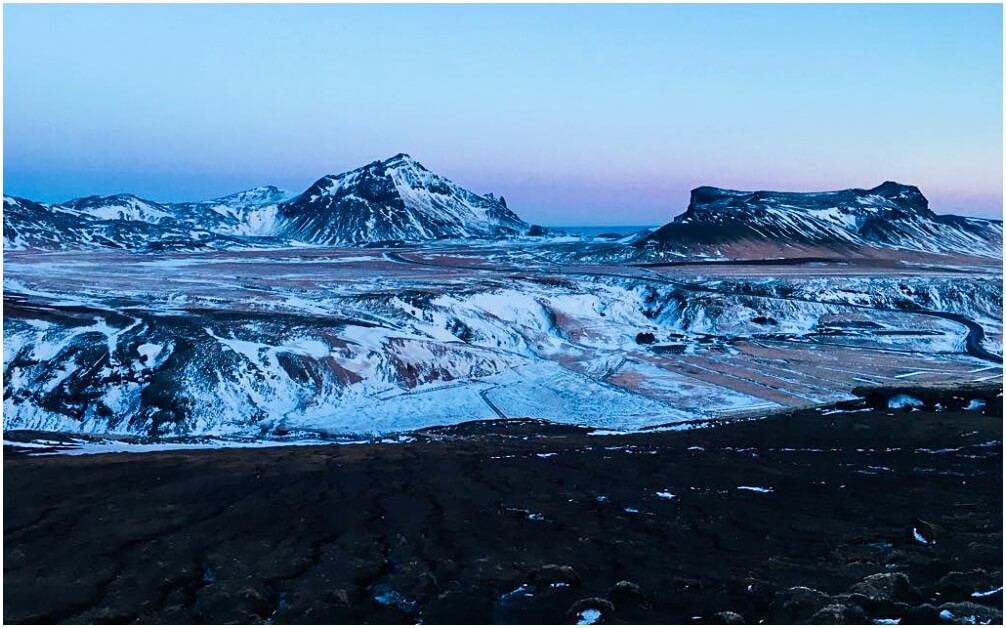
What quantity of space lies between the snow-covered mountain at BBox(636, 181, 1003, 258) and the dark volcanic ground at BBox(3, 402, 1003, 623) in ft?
341

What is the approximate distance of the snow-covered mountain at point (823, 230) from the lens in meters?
123

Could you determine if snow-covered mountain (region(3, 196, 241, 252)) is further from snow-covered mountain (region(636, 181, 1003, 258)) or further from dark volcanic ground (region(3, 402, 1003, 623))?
dark volcanic ground (region(3, 402, 1003, 623))

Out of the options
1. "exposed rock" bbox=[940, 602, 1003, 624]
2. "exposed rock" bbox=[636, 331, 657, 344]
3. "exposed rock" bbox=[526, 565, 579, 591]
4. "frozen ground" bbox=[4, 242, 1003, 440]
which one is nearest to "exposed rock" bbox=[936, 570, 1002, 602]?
"exposed rock" bbox=[940, 602, 1003, 624]

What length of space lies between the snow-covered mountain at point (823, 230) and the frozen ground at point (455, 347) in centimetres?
3860

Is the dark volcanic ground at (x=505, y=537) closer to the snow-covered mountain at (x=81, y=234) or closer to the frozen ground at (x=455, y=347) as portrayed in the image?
the frozen ground at (x=455, y=347)

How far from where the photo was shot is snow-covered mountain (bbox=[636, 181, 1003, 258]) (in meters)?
123

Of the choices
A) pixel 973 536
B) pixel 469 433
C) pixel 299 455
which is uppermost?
pixel 973 536

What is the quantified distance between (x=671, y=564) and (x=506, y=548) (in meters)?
2.50

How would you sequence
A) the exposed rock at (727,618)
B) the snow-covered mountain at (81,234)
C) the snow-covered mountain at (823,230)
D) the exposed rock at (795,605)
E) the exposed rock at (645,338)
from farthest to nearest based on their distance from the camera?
the snow-covered mountain at (81,234) < the snow-covered mountain at (823,230) < the exposed rock at (645,338) < the exposed rock at (795,605) < the exposed rock at (727,618)

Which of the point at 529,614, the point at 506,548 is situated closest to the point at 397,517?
the point at 506,548

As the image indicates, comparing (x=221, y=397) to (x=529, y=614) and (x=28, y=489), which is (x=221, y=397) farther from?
(x=529, y=614)

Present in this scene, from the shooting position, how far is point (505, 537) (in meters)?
10.7

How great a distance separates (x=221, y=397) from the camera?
3334 cm

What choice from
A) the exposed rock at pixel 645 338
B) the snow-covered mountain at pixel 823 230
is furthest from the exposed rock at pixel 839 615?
the snow-covered mountain at pixel 823 230
